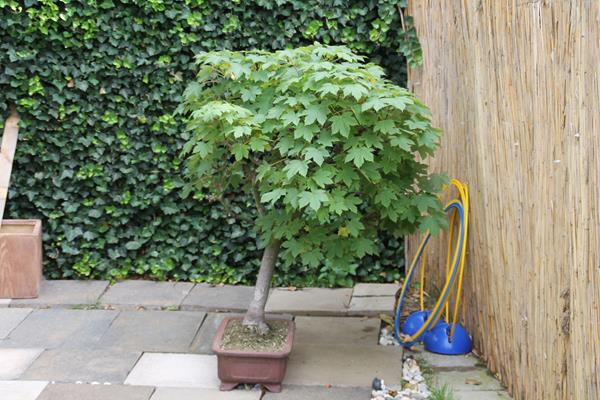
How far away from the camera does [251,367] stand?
12.7 feet

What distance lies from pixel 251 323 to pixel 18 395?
3.73 feet

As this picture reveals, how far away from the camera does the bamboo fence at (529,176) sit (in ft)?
9.36

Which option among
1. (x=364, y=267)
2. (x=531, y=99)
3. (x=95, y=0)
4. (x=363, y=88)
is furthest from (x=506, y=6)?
(x=95, y=0)

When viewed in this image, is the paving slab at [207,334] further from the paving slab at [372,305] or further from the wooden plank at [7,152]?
the wooden plank at [7,152]

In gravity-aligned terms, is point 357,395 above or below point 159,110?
below

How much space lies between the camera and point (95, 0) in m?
5.17

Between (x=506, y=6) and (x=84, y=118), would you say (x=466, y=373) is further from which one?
(x=84, y=118)

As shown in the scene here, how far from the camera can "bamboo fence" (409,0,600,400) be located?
285 cm

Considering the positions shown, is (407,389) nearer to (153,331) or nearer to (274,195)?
(274,195)

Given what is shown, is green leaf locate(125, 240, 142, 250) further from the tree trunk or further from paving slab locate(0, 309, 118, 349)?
the tree trunk

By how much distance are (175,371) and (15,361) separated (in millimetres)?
826

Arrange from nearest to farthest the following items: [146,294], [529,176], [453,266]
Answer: [529,176]
[453,266]
[146,294]

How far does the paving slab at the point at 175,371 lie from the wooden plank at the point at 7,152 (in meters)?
1.70

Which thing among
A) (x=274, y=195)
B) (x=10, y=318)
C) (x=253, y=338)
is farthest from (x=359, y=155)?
(x=10, y=318)
